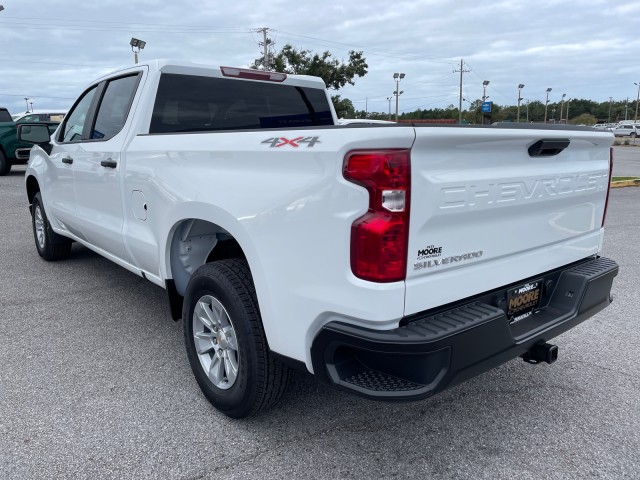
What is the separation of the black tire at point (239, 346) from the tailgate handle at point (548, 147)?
1509 mm

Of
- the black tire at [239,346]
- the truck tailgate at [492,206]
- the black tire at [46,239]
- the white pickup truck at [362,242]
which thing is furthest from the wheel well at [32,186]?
the truck tailgate at [492,206]

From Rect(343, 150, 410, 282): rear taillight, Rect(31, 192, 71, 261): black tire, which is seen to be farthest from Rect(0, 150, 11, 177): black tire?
Rect(343, 150, 410, 282): rear taillight

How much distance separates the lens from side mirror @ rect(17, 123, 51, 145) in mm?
5391

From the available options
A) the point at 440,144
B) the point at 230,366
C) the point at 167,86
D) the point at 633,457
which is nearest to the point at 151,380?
the point at 230,366

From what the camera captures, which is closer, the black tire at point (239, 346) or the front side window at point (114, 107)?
the black tire at point (239, 346)

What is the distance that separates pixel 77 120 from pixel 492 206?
13.5ft

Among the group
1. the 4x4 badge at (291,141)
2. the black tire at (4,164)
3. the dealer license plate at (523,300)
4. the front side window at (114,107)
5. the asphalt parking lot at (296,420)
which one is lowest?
the asphalt parking lot at (296,420)

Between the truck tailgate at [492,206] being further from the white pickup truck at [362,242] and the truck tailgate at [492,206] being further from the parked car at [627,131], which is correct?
the parked car at [627,131]

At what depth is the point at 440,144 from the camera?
2117 mm

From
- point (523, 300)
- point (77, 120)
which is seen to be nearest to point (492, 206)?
point (523, 300)

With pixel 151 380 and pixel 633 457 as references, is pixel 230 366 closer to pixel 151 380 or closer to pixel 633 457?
pixel 151 380

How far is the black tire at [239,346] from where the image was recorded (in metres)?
2.61

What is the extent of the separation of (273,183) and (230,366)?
43.3 inches

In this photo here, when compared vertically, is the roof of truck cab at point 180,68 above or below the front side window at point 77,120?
above
